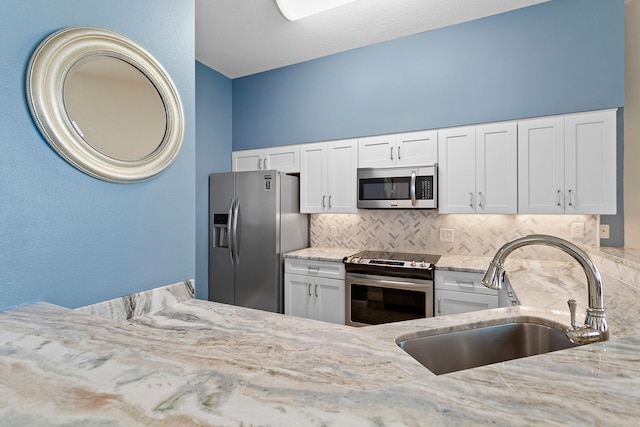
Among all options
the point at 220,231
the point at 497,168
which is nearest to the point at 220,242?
the point at 220,231

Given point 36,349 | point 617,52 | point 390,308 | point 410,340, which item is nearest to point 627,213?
point 617,52

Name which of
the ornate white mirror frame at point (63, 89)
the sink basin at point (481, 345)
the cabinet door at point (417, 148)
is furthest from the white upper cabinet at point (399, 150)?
the ornate white mirror frame at point (63, 89)

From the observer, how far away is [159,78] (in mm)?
1334

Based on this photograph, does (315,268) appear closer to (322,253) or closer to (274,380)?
(322,253)

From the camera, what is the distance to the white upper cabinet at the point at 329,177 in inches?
125

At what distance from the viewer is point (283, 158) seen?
140 inches

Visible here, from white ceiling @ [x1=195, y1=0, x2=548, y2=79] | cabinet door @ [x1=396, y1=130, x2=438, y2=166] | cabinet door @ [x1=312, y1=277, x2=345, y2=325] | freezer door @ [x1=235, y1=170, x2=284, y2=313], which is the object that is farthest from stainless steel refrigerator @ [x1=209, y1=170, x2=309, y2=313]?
white ceiling @ [x1=195, y1=0, x2=548, y2=79]

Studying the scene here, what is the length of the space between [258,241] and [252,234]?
10 centimetres

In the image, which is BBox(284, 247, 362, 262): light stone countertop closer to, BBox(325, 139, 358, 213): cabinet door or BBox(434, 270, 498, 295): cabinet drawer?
BBox(325, 139, 358, 213): cabinet door

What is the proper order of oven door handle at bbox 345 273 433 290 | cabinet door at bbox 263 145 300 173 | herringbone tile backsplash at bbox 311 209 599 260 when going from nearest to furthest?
oven door handle at bbox 345 273 433 290, herringbone tile backsplash at bbox 311 209 599 260, cabinet door at bbox 263 145 300 173

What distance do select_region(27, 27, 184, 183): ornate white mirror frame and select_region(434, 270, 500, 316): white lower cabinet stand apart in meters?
2.20

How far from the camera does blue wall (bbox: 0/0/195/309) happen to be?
92 centimetres

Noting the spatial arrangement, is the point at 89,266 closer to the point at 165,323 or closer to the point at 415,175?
the point at 165,323

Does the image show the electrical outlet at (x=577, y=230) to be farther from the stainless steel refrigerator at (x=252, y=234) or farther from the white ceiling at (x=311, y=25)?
the stainless steel refrigerator at (x=252, y=234)
